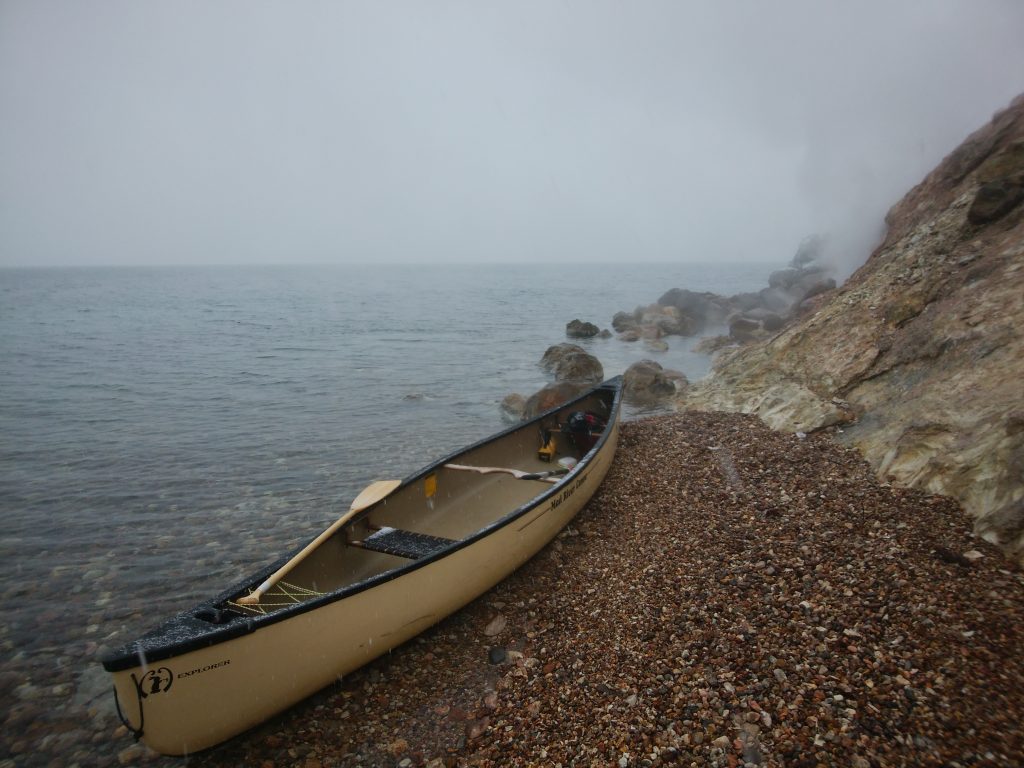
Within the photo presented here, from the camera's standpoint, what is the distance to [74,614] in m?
8.12

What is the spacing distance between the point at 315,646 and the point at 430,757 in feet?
5.40

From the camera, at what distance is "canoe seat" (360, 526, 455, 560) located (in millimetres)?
7516

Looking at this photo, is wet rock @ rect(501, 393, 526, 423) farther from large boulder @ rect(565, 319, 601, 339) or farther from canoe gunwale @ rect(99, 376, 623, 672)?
large boulder @ rect(565, 319, 601, 339)

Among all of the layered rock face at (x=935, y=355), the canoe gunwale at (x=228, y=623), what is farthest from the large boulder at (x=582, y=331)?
the canoe gunwale at (x=228, y=623)

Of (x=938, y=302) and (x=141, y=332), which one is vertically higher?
(x=938, y=302)

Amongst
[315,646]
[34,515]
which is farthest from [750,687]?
[34,515]

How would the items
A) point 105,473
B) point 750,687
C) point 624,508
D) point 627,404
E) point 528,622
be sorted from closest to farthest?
point 750,687 < point 528,622 < point 624,508 < point 105,473 < point 627,404

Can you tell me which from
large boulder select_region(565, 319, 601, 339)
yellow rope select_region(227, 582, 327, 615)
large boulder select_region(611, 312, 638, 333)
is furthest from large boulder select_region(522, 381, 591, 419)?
large boulder select_region(611, 312, 638, 333)

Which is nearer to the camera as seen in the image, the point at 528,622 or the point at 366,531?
the point at 528,622

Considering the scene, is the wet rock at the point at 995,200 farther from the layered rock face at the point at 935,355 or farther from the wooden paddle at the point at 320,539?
the wooden paddle at the point at 320,539

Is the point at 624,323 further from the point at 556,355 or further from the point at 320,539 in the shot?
the point at 320,539

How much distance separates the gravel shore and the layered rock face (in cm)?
69

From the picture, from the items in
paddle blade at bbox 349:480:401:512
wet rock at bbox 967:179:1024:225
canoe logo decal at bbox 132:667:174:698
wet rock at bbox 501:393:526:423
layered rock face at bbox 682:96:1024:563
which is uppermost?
wet rock at bbox 967:179:1024:225

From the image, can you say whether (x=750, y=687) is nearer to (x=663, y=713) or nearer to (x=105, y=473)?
(x=663, y=713)
